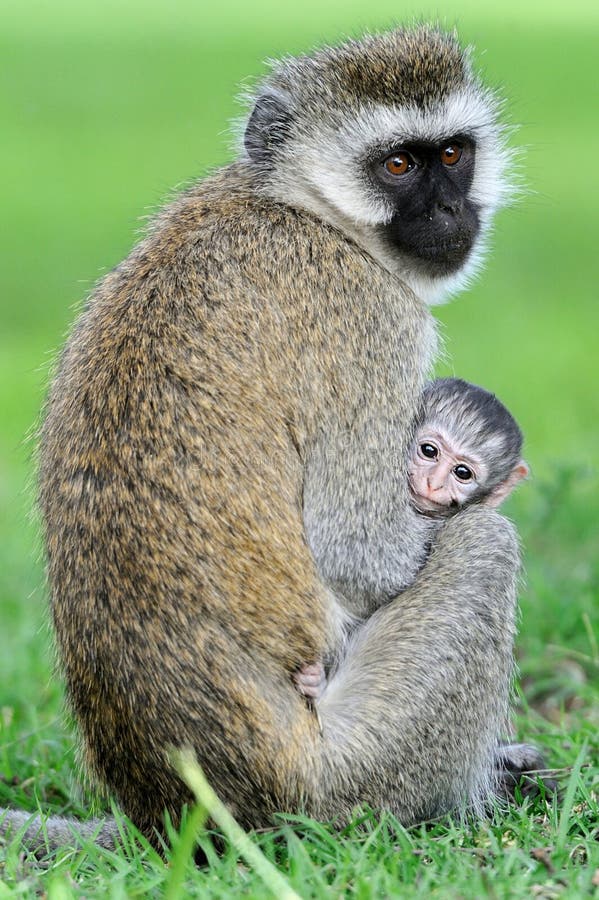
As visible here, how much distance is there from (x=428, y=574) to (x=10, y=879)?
168 centimetres

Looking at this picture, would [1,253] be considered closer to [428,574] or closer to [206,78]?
[206,78]

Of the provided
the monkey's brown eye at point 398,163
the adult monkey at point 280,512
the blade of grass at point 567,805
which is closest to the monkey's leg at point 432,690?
the adult monkey at point 280,512

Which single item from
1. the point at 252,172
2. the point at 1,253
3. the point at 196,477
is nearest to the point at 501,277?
the point at 1,253

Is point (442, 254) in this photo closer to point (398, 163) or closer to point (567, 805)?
point (398, 163)

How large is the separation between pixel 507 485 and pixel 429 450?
457 mm

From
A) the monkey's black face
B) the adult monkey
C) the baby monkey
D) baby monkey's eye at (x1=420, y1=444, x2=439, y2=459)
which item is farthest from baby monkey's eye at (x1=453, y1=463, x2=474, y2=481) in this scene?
the monkey's black face

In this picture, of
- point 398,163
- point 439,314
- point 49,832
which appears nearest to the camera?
point 49,832

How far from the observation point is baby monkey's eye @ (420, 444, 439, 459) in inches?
A: 202

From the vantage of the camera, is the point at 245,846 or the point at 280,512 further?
the point at 280,512

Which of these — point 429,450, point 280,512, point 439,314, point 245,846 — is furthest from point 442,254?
point 439,314

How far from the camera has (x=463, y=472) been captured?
524cm

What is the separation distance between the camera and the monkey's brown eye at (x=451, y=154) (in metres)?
5.27

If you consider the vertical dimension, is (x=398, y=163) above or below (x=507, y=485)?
above

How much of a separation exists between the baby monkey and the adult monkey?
0.25 metres
